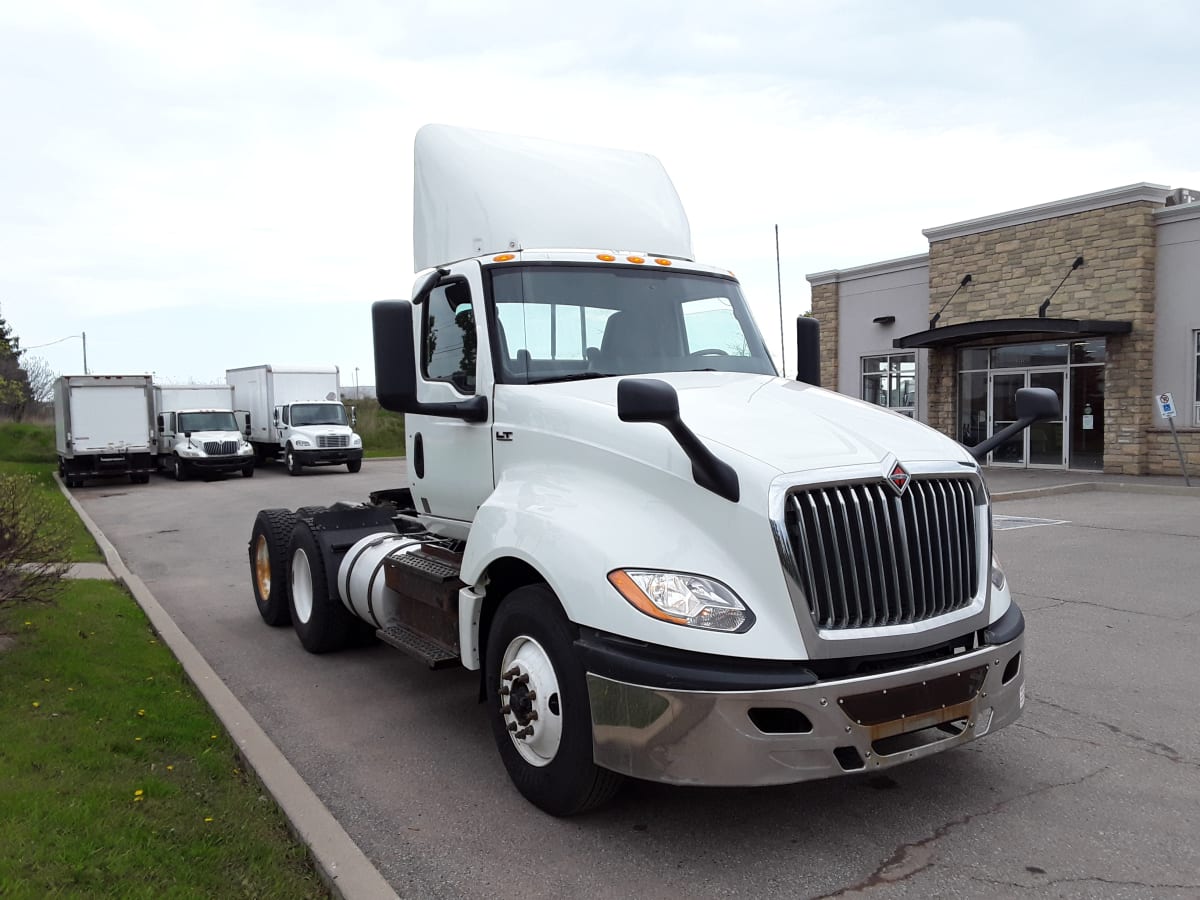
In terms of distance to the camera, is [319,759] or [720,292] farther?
[720,292]

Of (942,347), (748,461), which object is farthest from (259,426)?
(748,461)

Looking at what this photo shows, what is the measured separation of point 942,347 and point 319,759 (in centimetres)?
2138

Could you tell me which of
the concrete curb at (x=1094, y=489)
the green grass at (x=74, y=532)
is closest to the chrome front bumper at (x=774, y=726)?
the green grass at (x=74, y=532)

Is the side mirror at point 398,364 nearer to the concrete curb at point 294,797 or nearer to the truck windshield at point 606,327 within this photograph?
the truck windshield at point 606,327

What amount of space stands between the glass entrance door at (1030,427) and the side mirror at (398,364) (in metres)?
18.8

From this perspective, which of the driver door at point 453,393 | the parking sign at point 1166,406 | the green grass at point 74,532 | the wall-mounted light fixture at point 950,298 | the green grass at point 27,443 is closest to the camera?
the driver door at point 453,393

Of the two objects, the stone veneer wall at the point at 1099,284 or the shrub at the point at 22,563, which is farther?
the stone veneer wall at the point at 1099,284

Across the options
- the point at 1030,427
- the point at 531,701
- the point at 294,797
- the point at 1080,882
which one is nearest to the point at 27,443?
the point at 1030,427

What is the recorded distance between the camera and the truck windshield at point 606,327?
4.94m

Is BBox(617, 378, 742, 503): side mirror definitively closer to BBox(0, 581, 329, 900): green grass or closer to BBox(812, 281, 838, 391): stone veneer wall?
BBox(0, 581, 329, 900): green grass

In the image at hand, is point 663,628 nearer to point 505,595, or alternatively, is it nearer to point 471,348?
point 505,595

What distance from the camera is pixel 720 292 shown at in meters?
5.59

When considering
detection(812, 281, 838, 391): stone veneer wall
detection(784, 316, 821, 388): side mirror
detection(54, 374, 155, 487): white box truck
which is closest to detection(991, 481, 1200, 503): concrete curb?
detection(812, 281, 838, 391): stone veneer wall

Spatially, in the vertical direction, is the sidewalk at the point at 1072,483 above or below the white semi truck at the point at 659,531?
below
